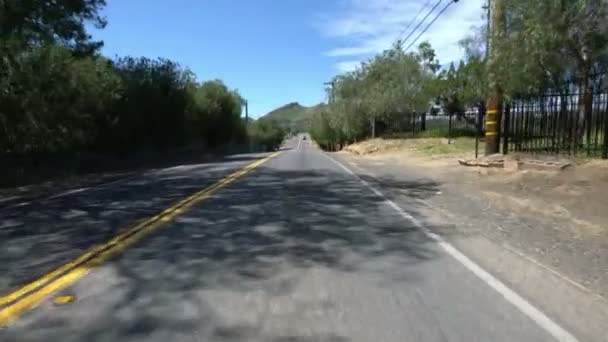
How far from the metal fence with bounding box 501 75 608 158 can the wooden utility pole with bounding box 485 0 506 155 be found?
429 millimetres

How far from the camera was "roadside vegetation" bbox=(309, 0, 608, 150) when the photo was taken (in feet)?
52.6

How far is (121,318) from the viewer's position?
5.14 m

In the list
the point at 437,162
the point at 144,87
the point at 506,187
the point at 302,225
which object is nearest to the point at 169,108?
the point at 144,87

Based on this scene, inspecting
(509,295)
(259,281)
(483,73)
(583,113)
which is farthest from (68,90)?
(509,295)

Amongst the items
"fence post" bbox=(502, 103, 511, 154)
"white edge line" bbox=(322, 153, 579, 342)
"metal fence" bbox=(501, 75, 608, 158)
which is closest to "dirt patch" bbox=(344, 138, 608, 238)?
"fence post" bbox=(502, 103, 511, 154)

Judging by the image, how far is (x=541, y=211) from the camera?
11.3 metres

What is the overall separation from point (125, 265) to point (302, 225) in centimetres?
356

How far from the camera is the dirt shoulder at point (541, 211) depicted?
758cm

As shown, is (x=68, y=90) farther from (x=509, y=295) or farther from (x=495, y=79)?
(x=509, y=295)

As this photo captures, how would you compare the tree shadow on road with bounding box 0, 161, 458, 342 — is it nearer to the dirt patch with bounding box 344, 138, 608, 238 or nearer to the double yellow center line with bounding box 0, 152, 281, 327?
the double yellow center line with bounding box 0, 152, 281, 327

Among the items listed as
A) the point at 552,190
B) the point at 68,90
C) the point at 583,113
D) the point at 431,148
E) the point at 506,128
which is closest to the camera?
the point at 552,190

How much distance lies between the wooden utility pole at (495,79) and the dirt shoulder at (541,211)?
1.16 m

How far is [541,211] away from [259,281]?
6959 mm

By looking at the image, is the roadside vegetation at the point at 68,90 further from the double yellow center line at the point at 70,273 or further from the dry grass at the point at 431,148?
the dry grass at the point at 431,148
